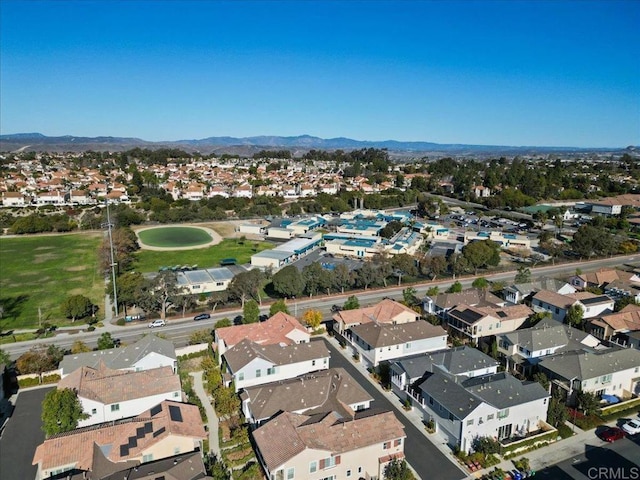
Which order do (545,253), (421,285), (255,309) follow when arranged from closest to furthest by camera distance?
(255,309)
(421,285)
(545,253)

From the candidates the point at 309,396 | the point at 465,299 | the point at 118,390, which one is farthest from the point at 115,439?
the point at 465,299

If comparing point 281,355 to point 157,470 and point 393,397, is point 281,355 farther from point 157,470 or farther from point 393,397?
point 157,470

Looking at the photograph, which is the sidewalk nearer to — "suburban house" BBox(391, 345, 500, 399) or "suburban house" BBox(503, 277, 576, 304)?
"suburban house" BBox(391, 345, 500, 399)

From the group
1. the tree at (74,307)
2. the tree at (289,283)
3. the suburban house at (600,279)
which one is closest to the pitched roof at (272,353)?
the tree at (289,283)

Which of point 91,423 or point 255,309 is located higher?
point 255,309

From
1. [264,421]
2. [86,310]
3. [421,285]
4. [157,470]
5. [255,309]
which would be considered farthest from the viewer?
[421,285]

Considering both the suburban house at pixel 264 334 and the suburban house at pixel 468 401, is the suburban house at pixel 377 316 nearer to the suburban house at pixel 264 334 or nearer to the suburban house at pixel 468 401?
the suburban house at pixel 264 334

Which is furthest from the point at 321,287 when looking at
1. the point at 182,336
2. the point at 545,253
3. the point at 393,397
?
the point at 545,253
